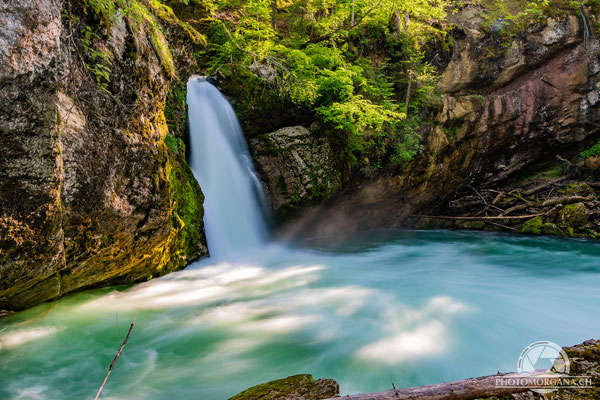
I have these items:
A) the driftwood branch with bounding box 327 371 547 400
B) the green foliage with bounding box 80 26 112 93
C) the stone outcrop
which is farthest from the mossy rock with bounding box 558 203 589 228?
the green foliage with bounding box 80 26 112 93

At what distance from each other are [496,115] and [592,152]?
403 cm

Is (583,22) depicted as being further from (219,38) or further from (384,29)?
(219,38)

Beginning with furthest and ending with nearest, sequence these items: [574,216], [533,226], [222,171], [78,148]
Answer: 1. [533,226]
2. [574,216]
3. [222,171]
4. [78,148]

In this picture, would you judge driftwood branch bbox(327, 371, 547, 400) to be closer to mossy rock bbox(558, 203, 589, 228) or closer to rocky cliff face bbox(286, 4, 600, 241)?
rocky cliff face bbox(286, 4, 600, 241)

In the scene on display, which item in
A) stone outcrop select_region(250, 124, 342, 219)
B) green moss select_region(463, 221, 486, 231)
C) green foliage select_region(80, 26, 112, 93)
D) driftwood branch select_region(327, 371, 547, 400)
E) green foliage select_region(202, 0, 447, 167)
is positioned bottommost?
green moss select_region(463, 221, 486, 231)

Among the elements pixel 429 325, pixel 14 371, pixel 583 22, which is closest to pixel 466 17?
pixel 583 22

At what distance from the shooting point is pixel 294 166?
8703 millimetres

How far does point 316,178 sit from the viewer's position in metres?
8.96

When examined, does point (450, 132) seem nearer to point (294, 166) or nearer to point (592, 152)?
point (592, 152)

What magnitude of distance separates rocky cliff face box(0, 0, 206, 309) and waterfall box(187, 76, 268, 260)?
2.40m

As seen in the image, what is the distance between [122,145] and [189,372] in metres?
2.69

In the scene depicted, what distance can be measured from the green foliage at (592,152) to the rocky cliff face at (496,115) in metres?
0.31

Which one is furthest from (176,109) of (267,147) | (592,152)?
(592,152)

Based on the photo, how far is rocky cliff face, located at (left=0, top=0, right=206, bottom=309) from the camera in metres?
2.50
